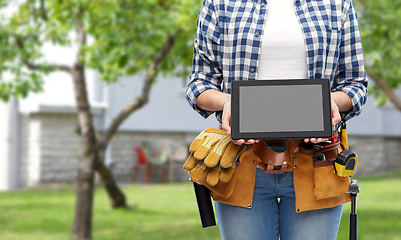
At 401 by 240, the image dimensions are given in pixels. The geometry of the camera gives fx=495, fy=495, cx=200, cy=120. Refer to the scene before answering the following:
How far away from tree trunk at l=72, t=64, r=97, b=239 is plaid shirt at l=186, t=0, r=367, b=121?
205 inches

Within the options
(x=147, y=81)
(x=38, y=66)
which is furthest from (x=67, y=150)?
(x=147, y=81)

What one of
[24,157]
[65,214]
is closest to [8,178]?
[24,157]

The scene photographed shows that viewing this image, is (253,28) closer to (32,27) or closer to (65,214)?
(32,27)

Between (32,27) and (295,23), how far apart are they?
6298 mm

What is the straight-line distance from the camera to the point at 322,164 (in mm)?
1665

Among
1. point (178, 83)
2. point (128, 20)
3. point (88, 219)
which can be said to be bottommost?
point (88, 219)

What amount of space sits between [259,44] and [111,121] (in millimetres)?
6744

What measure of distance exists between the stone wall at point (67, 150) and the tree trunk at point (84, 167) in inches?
272

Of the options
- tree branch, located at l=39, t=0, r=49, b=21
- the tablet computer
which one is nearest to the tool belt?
the tablet computer

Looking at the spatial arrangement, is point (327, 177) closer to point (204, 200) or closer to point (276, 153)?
point (276, 153)

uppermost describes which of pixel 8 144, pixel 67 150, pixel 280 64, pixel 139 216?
pixel 280 64

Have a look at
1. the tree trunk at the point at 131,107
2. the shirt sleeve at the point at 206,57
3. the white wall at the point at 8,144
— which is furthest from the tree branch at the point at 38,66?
the white wall at the point at 8,144

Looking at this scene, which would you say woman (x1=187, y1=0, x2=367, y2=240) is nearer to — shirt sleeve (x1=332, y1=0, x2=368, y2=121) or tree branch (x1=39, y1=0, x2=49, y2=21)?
shirt sleeve (x1=332, y1=0, x2=368, y2=121)

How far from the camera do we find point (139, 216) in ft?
28.6
